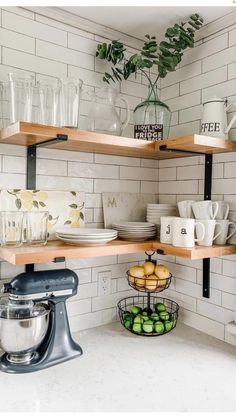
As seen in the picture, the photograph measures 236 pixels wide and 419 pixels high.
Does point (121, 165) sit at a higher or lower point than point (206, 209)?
higher

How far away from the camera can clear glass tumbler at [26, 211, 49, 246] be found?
1223mm

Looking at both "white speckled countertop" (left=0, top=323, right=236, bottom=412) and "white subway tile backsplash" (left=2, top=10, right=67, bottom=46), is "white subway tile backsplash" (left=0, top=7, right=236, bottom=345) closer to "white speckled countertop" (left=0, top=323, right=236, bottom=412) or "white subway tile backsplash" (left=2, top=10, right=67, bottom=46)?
"white subway tile backsplash" (left=2, top=10, right=67, bottom=46)

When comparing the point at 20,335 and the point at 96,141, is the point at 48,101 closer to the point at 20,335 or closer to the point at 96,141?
the point at 96,141

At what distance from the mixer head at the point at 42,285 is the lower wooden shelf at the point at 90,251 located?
0.30 ft

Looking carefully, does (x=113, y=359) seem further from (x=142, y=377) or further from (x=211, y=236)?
(x=211, y=236)

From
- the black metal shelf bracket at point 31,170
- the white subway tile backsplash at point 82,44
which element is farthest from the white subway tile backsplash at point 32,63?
the black metal shelf bracket at point 31,170

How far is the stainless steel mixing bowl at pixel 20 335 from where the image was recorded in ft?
3.61

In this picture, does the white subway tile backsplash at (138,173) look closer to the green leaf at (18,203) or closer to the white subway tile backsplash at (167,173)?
the white subway tile backsplash at (167,173)

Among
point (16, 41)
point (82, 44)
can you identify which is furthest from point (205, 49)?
point (16, 41)

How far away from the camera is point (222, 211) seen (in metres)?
1.35

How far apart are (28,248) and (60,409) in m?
0.48

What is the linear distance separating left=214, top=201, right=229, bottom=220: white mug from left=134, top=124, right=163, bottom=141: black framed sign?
360 millimetres

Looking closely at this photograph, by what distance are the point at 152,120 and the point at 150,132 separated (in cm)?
8
